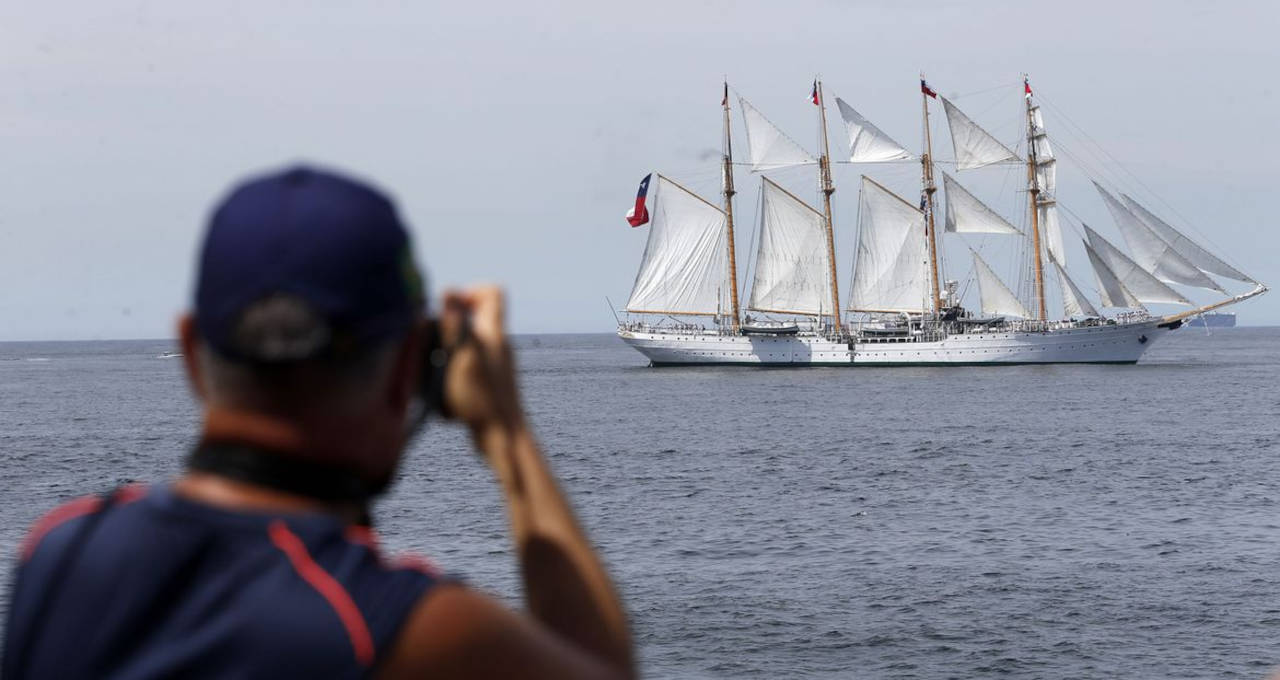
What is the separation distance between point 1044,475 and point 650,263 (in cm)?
5960

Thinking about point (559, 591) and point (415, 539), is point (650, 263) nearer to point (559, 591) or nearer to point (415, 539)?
point (415, 539)

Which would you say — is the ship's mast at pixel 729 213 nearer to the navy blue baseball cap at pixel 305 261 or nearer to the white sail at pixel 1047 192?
the white sail at pixel 1047 192

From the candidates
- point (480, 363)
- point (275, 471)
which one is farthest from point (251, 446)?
point (480, 363)

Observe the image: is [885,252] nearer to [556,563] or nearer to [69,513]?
[556,563]

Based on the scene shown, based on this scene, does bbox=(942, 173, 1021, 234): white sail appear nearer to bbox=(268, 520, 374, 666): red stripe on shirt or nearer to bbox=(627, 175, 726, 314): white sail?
bbox=(627, 175, 726, 314): white sail

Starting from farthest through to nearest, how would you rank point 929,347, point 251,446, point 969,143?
point 969,143, point 929,347, point 251,446

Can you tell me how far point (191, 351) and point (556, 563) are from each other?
1.47ft

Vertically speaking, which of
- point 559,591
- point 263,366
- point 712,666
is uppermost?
point 263,366

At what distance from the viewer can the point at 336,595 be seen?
4.38ft

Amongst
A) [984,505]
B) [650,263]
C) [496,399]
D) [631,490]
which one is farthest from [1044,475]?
[650,263]

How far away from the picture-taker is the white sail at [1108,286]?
300 ft

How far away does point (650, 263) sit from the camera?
317 ft

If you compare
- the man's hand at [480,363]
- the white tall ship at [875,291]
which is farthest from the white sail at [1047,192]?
the man's hand at [480,363]

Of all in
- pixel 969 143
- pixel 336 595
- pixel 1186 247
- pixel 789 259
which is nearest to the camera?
pixel 336 595
